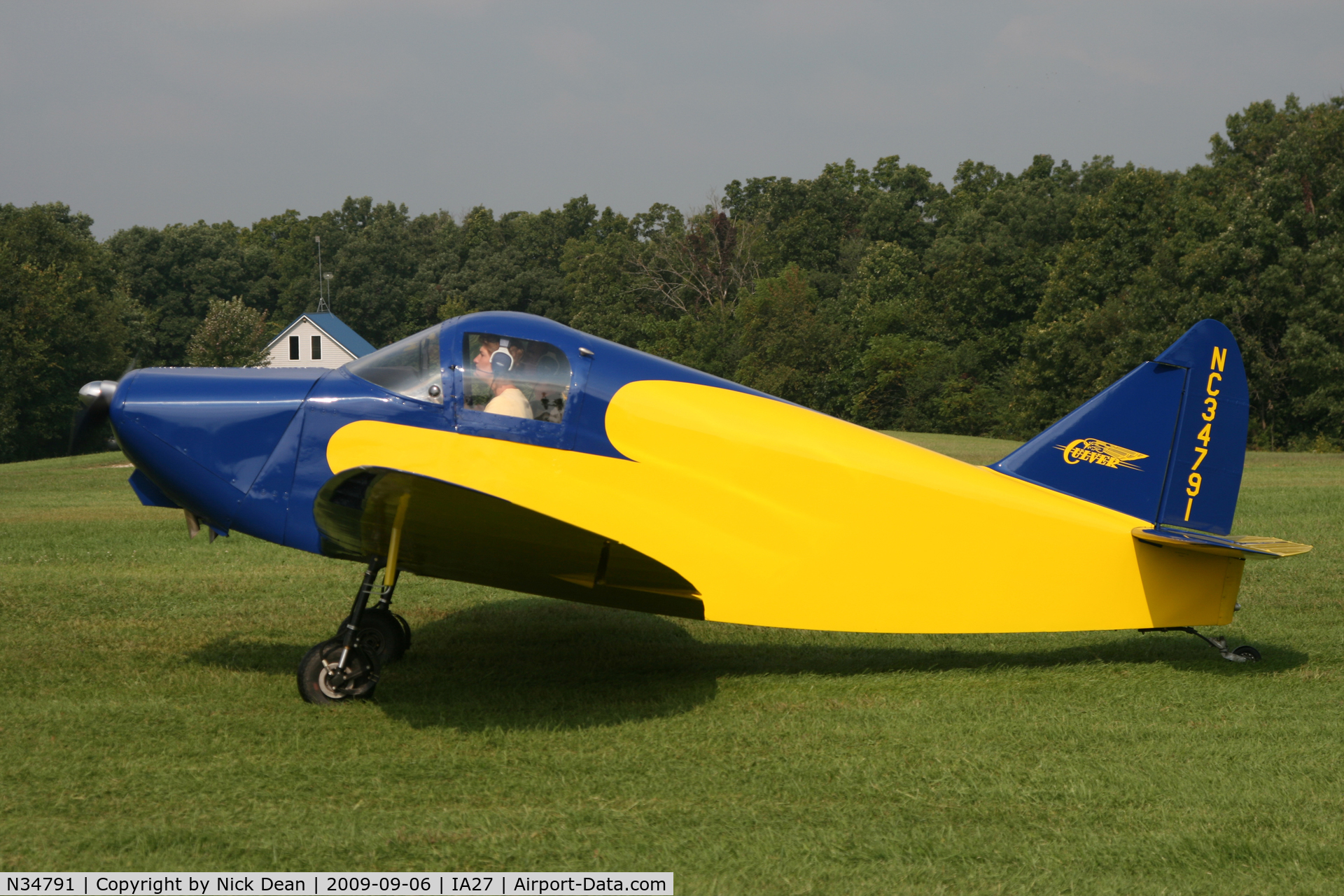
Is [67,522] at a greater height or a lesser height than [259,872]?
lesser

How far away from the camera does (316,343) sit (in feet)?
211

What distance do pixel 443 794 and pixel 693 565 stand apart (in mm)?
2134

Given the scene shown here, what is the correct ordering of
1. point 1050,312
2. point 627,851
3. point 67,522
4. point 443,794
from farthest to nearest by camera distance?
point 1050,312
point 67,522
point 443,794
point 627,851

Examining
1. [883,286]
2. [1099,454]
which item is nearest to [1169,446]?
[1099,454]

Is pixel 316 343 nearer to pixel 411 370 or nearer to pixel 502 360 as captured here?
pixel 411 370

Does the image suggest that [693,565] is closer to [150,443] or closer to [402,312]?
[150,443]

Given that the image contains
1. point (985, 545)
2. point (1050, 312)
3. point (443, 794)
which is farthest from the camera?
point (1050, 312)

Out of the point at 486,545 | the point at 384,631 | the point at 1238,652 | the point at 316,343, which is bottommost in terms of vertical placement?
the point at 316,343

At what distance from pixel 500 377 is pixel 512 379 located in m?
0.07

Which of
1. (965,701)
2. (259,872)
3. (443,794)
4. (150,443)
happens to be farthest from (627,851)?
(150,443)

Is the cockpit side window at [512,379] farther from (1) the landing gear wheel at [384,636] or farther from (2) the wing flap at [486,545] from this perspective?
(1) the landing gear wheel at [384,636]

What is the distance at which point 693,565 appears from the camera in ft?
19.9

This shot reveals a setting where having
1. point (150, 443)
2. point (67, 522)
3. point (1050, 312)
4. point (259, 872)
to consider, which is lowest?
point (67, 522)

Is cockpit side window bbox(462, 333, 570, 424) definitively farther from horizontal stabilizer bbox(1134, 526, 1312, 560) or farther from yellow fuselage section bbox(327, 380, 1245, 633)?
horizontal stabilizer bbox(1134, 526, 1312, 560)
